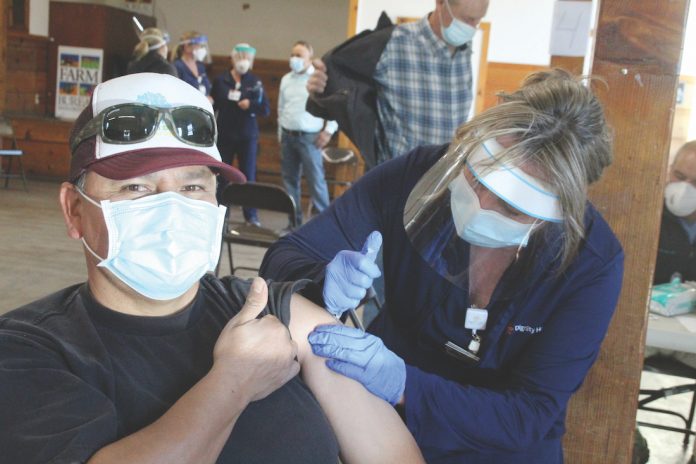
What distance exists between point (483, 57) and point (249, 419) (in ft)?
20.6

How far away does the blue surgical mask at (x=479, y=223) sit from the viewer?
49.3 inches

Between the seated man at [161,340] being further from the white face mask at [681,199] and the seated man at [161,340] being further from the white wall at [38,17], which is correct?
the white wall at [38,17]

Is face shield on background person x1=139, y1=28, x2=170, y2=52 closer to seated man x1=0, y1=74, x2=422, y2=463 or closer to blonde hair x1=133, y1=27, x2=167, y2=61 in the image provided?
blonde hair x1=133, y1=27, x2=167, y2=61

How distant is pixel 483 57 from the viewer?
268 inches

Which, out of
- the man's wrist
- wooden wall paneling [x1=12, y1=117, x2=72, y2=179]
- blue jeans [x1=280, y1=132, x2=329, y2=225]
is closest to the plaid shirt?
the man's wrist

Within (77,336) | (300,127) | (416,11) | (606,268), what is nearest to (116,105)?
(77,336)

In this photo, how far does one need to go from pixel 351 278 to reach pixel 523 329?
14.6 inches

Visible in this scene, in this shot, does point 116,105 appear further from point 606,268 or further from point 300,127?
point 300,127

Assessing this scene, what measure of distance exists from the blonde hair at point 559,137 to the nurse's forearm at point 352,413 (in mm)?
434

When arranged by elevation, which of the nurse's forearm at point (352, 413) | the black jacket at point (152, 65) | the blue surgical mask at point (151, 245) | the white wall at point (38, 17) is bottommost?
the nurse's forearm at point (352, 413)

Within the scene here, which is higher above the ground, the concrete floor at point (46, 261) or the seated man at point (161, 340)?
the seated man at point (161, 340)

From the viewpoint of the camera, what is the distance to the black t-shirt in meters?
0.89

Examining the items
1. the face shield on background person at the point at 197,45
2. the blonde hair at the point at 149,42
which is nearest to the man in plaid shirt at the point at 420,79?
the blonde hair at the point at 149,42

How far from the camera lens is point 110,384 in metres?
0.99
